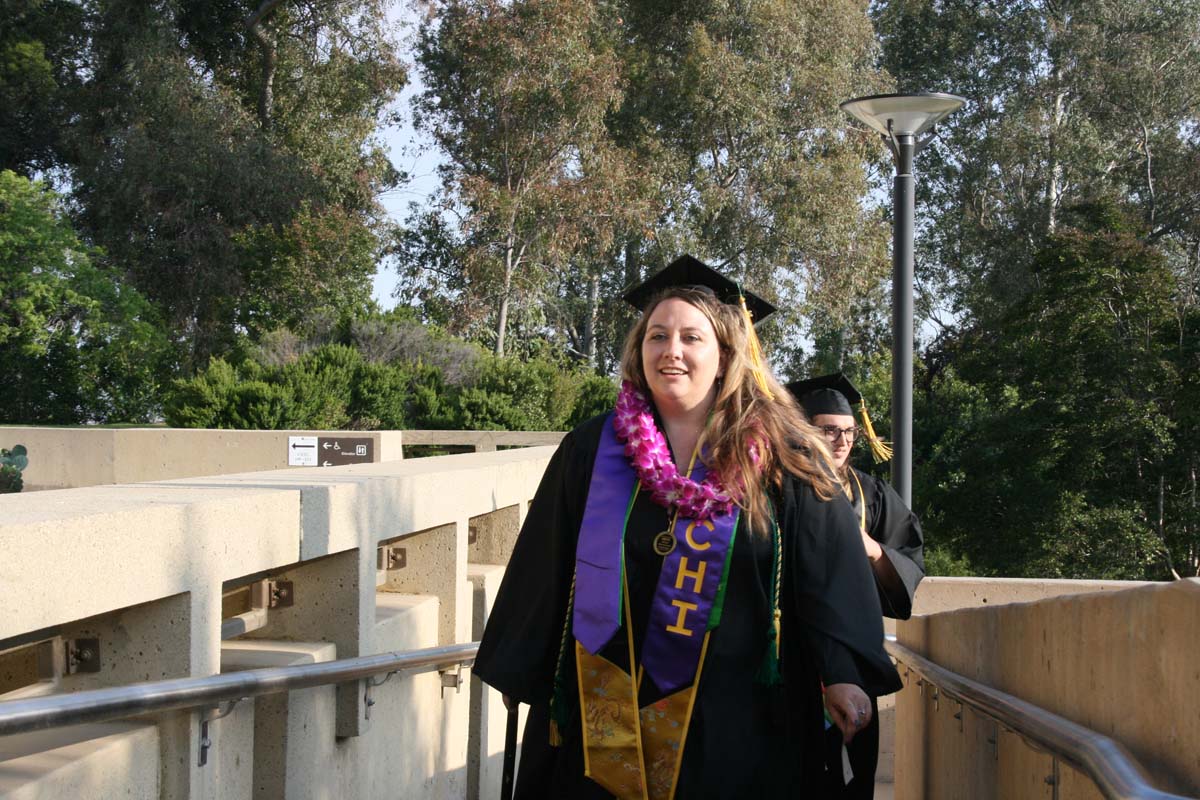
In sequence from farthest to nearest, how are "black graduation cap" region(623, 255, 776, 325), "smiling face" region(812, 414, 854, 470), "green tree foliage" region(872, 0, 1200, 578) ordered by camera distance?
"green tree foliage" region(872, 0, 1200, 578) < "smiling face" region(812, 414, 854, 470) < "black graduation cap" region(623, 255, 776, 325)

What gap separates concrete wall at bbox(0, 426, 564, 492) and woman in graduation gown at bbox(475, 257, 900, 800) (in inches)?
501

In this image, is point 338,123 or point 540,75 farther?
point 338,123

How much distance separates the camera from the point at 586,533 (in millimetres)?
3203

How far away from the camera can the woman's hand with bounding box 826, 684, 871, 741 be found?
2982 millimetres

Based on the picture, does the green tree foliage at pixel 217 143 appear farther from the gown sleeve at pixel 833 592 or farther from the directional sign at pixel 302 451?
the gown sleeve at pixel 833 592

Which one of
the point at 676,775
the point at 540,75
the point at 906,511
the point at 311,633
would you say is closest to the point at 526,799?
the point at 676,775

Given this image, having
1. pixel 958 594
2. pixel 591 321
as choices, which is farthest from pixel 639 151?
pixel 958 594

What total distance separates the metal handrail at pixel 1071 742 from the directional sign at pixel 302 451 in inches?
461

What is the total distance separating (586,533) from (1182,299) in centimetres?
2810

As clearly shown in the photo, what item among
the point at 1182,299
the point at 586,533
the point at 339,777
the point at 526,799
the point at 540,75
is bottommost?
the point at 339,777

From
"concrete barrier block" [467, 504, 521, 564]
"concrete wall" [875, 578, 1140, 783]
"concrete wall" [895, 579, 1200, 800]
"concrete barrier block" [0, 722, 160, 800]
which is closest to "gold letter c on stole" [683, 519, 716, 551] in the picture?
"concrete wall" [895, 579, 1200, 800]

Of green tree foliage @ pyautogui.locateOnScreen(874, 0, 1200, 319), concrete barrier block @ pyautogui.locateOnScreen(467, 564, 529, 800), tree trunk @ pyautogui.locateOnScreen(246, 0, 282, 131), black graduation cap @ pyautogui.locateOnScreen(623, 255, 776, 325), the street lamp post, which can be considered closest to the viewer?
black graduation cap @ pyautogui.locateOnScreen(623, 255, 776, 325)

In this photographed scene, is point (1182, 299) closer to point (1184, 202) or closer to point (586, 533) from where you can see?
point (1184, 202)

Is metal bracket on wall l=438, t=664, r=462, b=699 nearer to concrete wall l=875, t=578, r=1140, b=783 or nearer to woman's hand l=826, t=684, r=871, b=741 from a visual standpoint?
woman's hand l=826, t=684, r=871, b=741
